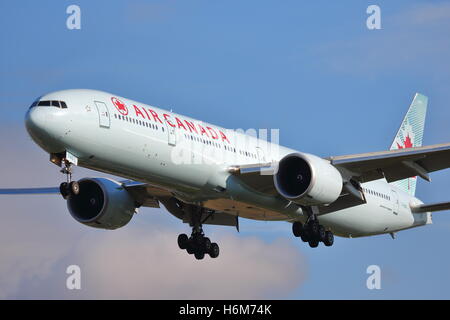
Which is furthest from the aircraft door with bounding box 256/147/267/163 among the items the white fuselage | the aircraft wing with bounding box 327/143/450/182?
the aircraft wing with bounding box 327/143/450/182

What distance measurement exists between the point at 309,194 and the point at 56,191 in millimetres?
12975

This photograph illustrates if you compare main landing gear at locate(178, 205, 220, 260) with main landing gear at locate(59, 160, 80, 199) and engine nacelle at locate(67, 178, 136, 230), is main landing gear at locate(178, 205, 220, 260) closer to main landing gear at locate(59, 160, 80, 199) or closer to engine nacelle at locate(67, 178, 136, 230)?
engine nacelle at locate(67, 178, 136, 230)

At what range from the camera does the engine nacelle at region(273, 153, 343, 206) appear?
4053cm

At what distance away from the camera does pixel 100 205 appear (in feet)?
150

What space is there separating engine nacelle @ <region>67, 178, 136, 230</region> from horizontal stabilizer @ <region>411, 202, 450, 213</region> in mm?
13675

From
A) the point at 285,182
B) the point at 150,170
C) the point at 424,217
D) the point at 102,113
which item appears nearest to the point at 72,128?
the point at 102,113

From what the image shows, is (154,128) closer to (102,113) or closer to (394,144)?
(102,113)

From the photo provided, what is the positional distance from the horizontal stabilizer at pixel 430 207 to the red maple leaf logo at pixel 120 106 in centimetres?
1635

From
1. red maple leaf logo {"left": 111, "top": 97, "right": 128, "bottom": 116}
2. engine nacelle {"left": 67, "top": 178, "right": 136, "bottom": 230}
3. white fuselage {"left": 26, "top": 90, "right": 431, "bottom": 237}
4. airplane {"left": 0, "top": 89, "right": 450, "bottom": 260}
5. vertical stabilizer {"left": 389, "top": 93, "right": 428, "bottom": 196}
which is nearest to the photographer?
white fuselage {"left": 26, "top": 90, "right": 431, "bottom": 237}

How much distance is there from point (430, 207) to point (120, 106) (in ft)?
58.0

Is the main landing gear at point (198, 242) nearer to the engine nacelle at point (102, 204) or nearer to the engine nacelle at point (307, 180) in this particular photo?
the engine nacelle at point (102, 204)

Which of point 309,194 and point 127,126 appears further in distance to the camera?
point 309,194

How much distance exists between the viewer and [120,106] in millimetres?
38188

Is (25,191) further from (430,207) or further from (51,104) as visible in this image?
(430,207)
